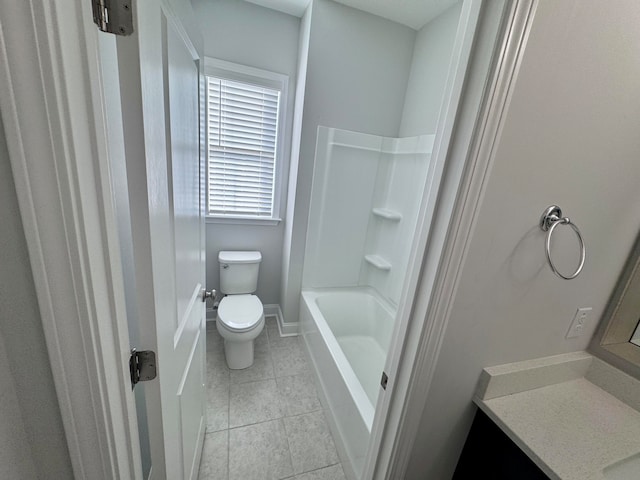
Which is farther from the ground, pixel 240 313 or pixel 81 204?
pixel 81 204

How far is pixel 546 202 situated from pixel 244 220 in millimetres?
2088

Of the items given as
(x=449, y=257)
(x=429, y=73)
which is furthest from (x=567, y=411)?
(x=429, y=73)

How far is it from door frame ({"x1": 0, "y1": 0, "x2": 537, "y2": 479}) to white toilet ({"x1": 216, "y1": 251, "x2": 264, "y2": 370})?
1191mm

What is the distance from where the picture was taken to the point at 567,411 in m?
0.87

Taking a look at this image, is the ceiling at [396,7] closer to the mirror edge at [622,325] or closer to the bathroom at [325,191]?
the bathroom at [325,191]

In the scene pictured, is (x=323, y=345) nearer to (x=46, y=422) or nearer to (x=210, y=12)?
(x=46, y=422)

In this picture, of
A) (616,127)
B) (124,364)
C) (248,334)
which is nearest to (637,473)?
(616,127)

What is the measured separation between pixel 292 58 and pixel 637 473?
283cm

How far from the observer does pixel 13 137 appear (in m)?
0.35

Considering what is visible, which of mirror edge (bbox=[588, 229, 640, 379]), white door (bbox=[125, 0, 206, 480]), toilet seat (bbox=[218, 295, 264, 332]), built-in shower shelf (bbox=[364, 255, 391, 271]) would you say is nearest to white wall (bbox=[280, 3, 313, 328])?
toilet seat (bbox=[218, 295, 264, 332])

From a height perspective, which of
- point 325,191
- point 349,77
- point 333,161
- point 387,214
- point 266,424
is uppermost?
point 349,77

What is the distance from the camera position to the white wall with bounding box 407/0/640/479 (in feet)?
1.97

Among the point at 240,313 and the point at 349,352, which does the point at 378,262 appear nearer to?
the point at 349,352

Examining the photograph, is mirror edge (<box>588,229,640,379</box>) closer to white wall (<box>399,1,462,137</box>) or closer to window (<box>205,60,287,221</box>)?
white wall (<box>399,1,462,137</box>)
